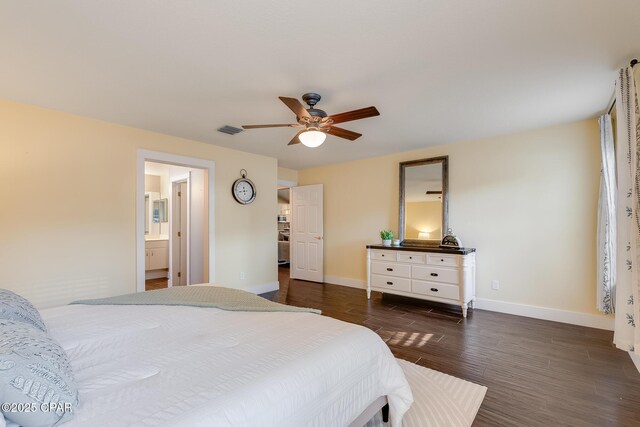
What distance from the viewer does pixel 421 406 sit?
1.95 m

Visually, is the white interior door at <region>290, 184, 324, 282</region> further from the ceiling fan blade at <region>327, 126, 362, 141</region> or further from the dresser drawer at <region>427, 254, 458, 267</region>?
the ceiling fan blade at <region>327, 126, 362, 141</region>

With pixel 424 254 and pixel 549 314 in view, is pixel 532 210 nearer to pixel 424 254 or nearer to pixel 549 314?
pixel 549 314

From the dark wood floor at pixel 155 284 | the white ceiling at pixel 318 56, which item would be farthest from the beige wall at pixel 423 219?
the dark wood floor at pixel 155 284

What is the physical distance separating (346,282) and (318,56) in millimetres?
4267

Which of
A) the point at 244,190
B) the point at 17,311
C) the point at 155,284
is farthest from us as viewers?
the point at 155,284

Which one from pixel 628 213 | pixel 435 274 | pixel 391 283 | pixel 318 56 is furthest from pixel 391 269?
pixel 318 56

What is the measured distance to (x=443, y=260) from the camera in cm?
395

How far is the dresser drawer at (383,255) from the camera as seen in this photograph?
14.6 feet

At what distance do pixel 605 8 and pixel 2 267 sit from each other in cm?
502

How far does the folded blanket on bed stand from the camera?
78.1 inches

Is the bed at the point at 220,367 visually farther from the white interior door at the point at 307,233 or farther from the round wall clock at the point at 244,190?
the white interior door at the point at 307,233

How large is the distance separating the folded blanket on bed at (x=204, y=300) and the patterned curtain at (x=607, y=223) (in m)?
3.18

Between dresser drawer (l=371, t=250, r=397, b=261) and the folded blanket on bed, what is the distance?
105 inches

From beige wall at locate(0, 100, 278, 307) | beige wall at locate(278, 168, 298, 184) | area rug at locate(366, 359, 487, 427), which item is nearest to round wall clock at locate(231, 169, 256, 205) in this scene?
beige wall at locate(0, 100, 278, 307)
